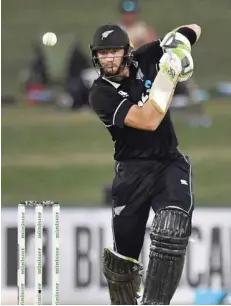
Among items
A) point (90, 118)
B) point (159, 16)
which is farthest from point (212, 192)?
point (159, 16)

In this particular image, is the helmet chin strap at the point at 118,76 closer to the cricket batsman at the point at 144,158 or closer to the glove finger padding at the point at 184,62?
the cricket batsman at the point at 144,158

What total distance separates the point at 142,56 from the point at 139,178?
548mm

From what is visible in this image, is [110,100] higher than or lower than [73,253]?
higher

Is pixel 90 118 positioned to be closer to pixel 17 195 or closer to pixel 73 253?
pixel 17 195

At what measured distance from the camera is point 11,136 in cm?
879

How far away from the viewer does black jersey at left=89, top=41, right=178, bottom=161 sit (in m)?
4.63

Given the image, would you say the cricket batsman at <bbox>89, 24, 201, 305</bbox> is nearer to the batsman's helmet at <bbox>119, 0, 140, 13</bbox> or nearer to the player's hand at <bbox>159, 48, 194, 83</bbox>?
the player's hand at <bbox>159, 48, 194, 83</bbox>

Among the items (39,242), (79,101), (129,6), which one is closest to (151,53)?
(39,242)

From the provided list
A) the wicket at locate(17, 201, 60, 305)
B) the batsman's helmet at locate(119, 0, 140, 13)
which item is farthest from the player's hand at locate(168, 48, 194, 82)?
the batsman's helmet at locate(119, 0, 140, 13)

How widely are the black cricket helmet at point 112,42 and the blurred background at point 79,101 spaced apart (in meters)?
3.01

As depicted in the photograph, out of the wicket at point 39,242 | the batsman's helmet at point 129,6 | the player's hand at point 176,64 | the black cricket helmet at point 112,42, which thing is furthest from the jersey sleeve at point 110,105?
the batsman's helmet at point 129,6

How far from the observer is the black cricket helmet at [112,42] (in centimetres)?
458

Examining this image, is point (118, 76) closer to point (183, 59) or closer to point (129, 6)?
point (183, 59)

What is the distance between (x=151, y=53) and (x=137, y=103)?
0.28 metres
